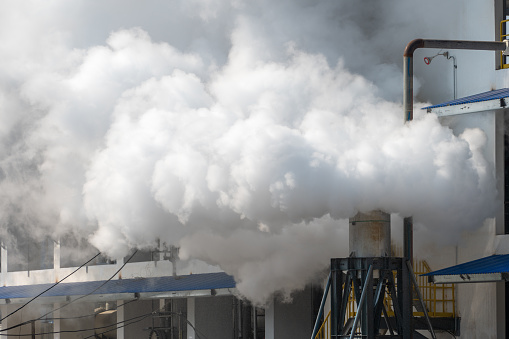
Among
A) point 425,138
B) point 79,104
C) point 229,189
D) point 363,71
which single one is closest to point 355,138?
point 425,138

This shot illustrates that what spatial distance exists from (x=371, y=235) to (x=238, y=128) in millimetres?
3215

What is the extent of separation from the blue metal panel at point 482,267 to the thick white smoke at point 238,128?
664 mm

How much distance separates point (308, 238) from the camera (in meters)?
16.5

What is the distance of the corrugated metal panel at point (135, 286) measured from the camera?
19406 mm

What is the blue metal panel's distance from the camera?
43.5ft

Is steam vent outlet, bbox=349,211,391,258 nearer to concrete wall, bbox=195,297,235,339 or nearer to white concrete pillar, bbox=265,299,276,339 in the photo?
white concrete pillar, bbox=265,299,276,339

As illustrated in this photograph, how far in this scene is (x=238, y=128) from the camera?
1518cm

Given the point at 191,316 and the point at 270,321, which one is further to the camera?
the point at 191,316

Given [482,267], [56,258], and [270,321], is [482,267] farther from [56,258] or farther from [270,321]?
[56,258]

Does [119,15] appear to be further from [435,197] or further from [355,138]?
[435,197]

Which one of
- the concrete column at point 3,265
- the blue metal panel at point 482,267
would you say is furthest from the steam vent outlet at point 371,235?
the concrete column at point 3,265

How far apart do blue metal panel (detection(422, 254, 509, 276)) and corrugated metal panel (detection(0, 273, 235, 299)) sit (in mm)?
5461

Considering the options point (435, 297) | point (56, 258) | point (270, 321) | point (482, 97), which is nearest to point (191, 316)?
point (270, 321)

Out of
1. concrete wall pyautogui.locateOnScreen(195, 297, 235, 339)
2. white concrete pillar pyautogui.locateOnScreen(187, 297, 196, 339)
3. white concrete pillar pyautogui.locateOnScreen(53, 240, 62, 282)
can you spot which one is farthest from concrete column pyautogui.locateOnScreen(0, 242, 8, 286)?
concrete wall pyautogui.locateOnScreen(195, 297, 235, 339)
